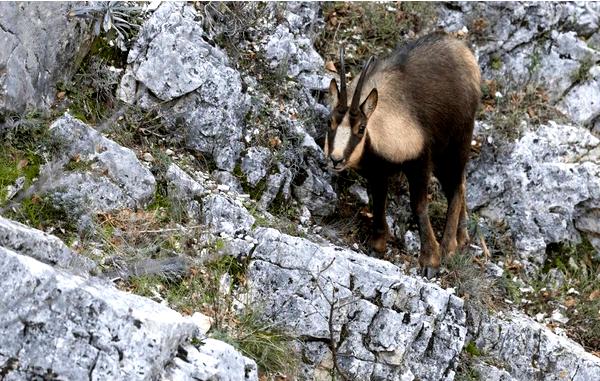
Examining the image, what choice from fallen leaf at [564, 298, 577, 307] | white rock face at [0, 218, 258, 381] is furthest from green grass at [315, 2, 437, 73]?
white rock face at [0, 218, 258, 381]

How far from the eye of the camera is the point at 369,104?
260 inches

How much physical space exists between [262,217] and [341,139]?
31.6 inches

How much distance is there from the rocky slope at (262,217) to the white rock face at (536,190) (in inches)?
0.7

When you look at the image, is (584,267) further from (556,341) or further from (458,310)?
(458,310)

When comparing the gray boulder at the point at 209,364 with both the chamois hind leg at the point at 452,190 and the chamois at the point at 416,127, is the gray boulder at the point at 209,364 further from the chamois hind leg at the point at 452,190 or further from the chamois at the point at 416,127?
the chamois hind leg at the point at 452,190

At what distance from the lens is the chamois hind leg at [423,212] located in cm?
702

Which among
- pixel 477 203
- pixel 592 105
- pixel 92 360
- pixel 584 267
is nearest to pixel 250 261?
pixel 92 360

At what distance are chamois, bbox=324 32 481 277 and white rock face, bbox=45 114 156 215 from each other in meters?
1.39

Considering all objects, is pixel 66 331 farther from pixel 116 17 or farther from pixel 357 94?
pixel 116 17

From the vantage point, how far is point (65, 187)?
228 inches

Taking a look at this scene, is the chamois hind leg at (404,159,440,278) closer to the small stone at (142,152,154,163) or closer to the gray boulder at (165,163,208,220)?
the gray boulder at (165,163,208,220)

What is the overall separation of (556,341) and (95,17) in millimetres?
4174

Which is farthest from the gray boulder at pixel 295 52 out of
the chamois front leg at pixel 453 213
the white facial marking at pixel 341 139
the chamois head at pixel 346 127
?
the chamois front leg at pixel 453 213

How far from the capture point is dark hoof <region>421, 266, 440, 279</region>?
700 centimetres
